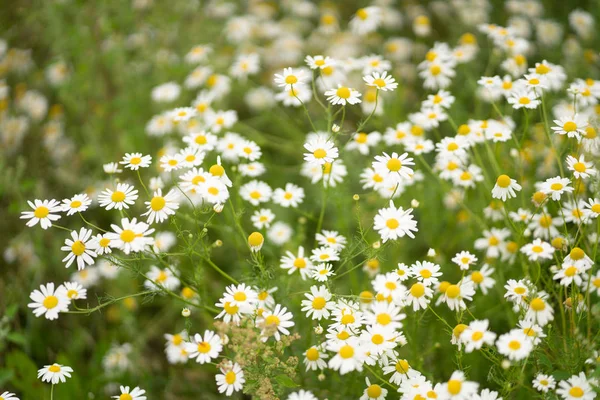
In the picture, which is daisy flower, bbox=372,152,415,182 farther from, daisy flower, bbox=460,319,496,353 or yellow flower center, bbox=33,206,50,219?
yellow flower center, bbox=33,206,50,219

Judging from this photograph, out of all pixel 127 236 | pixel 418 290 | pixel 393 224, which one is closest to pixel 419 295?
pixel 418 290

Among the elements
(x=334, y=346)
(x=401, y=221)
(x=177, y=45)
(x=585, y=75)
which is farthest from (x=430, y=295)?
(x=177, y=45)

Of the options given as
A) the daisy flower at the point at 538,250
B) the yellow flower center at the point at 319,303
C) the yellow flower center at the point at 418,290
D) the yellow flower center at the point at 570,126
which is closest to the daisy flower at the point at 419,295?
the yellow flower center at the point at 418,290

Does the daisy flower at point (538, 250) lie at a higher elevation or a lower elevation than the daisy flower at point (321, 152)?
lower

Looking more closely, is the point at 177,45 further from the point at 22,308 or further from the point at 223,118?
the point at 22,308

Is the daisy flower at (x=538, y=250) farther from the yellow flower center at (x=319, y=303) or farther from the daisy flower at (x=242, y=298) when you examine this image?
the daisy flower at (x=242, y=298)

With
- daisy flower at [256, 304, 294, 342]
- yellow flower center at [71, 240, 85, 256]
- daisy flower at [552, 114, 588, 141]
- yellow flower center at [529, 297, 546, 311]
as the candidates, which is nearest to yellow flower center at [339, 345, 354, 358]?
daisy flower at [256, 304, 294, 342]
